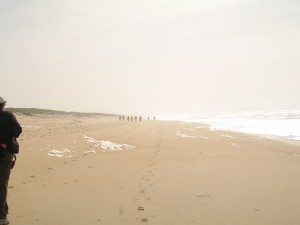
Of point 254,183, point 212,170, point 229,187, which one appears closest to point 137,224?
point 229,187

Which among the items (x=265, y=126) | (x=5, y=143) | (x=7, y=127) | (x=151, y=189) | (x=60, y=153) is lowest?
(x=151, y=189)

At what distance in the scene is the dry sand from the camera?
215 inches

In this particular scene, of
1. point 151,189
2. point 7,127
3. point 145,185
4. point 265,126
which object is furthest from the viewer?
point 265,126

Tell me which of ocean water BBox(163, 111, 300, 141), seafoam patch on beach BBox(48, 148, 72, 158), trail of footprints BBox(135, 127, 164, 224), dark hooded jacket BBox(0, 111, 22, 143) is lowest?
trail of footprints BBox(135, 127, 164, 224)

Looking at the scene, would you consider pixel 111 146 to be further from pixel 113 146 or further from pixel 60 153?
pixel 60 153

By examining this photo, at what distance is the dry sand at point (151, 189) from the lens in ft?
17.9

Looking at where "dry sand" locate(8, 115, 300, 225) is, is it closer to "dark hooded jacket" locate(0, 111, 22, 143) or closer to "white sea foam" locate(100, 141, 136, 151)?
"dark hooded jacket" locate(0, 111, 22, 143)

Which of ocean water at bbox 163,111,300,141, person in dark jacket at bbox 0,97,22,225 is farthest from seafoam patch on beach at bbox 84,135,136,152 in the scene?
ocean water at bbox 163,111,300,141

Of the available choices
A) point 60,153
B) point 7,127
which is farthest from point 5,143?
point 60,153

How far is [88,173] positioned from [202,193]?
342cm

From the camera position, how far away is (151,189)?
23.9 ft

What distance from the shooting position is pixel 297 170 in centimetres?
991

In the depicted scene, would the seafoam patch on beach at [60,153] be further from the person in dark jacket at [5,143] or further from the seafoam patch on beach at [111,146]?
the person in dark jacket at [5,143]

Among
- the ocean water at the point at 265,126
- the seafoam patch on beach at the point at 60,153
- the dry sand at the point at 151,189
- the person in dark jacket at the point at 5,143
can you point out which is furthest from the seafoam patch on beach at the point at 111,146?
the ocean water at the point at 265,126
